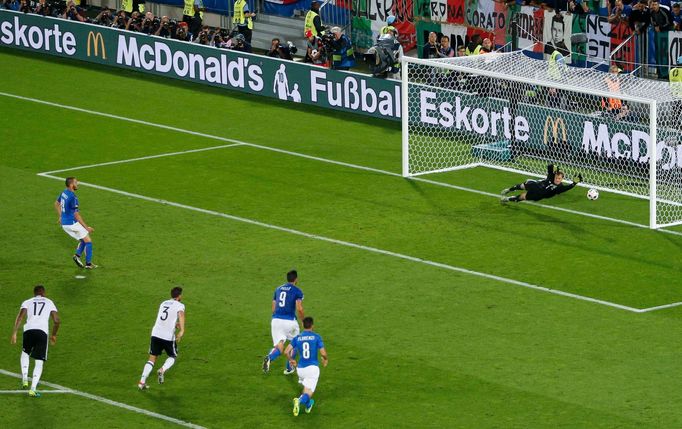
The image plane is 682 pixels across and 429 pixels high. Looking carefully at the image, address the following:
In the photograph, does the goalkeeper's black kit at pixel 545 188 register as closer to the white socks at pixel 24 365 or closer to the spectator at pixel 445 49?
the spectator at pixel 445 49

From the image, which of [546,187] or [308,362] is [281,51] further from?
[308,362]

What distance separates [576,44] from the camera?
38938 mm

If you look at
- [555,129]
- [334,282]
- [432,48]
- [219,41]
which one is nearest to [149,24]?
[219,41]

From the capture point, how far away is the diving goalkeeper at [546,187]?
3061cm

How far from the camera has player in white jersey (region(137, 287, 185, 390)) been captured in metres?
21.8

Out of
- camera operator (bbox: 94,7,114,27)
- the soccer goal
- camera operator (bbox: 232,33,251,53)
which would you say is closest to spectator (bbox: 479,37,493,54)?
the soccer goal

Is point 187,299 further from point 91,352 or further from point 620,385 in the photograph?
point 620,385

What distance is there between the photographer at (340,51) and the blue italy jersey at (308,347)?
21977 millimetres

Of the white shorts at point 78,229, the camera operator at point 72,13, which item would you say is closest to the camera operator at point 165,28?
the camera operator at point 72,13

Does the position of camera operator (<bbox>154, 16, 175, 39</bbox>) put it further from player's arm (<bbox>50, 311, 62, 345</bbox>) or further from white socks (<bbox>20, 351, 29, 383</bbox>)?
white socks (<bbox>20, 351, 29, 383</bbox>)

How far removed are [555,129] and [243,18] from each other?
50.5 feet

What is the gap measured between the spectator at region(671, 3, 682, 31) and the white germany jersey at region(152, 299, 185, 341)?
787 inches

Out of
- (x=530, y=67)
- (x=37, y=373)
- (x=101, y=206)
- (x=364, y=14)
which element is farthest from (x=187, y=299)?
(x=364, y=14)

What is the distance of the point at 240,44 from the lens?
43.7m
